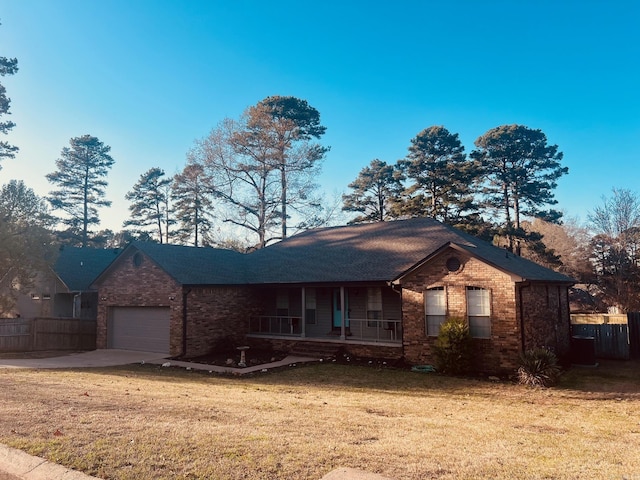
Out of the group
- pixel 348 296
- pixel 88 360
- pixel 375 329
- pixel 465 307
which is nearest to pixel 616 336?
pixel 465 307

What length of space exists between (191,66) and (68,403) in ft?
49.9

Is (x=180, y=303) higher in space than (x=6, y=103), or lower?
lower

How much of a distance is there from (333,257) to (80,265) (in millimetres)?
18261

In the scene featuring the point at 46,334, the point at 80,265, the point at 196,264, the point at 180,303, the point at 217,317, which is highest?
the point at 80,265

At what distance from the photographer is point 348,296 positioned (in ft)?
60.8

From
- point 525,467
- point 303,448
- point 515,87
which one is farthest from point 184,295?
point 515,87

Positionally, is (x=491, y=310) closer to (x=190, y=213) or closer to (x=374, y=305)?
(x=374, y=305)

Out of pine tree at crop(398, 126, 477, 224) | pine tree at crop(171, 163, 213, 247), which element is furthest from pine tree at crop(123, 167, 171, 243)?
pine tree at crop(398, 126, 477, 224)

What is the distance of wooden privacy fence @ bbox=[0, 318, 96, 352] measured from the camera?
63.0 ft

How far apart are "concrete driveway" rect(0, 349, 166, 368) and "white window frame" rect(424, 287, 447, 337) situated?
10210mm

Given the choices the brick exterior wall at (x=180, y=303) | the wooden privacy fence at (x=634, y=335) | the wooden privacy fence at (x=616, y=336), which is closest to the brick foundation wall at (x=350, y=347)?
the brick exterior wall at (x=180, y=303)

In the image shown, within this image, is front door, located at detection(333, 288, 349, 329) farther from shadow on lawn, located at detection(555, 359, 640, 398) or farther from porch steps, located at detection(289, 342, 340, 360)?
shadow on lawn, located at detection(555, 359, 640, 398)

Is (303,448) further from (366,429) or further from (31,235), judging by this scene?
(31,235)

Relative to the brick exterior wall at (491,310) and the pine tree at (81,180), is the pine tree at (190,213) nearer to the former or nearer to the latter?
the pine tree at (81,180)
